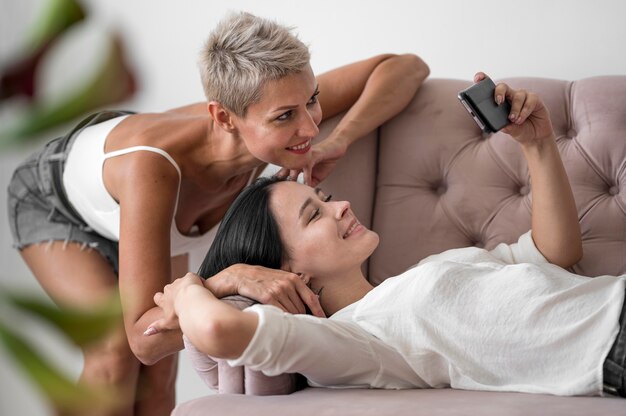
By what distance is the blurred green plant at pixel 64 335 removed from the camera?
0.21 m

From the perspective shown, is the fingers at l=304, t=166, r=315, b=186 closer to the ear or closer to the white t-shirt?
the ear

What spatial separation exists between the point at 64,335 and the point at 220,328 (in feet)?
2.82

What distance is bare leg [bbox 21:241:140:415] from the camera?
1708 mm

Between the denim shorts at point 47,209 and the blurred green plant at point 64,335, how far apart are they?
1.59 metres

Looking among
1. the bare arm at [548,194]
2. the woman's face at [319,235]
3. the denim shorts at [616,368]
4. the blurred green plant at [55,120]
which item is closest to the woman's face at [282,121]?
the woman's face at [319,235]

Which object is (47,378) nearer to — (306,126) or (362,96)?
(306,126)

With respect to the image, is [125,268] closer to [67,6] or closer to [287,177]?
[287,177]

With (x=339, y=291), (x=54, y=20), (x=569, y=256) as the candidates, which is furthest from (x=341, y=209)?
(x=54, y=20)

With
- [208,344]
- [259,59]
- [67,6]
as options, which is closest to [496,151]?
[259,59]

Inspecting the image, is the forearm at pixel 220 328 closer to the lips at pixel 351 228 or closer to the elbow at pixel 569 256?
the lips at pixel 351 228

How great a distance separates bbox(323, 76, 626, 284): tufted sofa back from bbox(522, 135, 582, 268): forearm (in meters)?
0.15

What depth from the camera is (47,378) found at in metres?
0.21

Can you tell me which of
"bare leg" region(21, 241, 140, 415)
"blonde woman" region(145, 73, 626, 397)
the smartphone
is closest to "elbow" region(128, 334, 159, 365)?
"blonde woman" region(145, 73, 626, 397)

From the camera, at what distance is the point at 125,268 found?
1491 millimetres
